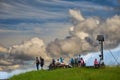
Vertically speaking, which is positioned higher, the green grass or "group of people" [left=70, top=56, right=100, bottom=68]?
"group of people" [left=70, top=56, right=100, bottom=68]

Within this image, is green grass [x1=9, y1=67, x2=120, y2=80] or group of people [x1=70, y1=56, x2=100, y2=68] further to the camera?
group of people [x1=70, y1=56, x2=100, y2=68]

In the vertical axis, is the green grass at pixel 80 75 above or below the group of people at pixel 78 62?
below

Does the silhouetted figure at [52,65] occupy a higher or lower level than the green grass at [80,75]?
higher

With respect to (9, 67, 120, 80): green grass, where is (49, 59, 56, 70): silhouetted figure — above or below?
above

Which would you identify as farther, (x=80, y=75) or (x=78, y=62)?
(x=78, y=62)

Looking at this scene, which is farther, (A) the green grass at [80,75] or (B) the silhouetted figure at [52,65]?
(B) the silhouetted figure at [52,65]

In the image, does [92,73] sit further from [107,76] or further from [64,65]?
[64,65]

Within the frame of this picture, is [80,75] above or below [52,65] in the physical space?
below

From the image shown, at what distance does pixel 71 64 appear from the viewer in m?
83.8

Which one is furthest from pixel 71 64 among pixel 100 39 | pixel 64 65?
pixel 100 39

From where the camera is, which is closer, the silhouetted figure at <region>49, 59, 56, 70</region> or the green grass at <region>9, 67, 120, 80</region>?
the green grass at <region>9, 67, 120, 80</region>

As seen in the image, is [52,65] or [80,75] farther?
[52,65]

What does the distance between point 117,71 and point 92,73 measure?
525 centimetres

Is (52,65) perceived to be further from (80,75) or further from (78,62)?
(80,75)
